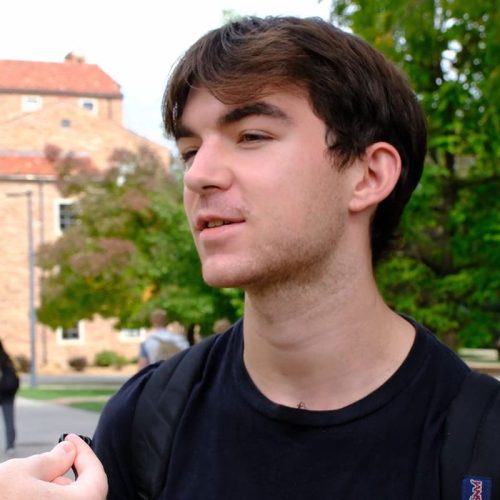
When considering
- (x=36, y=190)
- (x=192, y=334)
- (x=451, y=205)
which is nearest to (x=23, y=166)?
(x=36, y=190)

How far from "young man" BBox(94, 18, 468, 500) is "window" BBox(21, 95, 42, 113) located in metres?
53.1

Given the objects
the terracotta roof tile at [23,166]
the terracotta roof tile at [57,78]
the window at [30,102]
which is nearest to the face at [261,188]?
the terracotta roof tile at [23,166]

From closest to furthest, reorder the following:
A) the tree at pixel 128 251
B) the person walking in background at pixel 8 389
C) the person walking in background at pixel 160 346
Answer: the person walking in background at pixel 160 346 < the person walking in background at pixel 8 389 < the tree at pixel 128 251

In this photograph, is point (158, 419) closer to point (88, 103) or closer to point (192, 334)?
point (192, 334)

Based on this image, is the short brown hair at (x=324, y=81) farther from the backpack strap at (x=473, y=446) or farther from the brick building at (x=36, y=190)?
the brick building at (x=36, y=190)

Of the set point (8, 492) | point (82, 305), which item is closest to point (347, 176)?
point (8, 492)

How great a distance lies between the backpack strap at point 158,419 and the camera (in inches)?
78.6

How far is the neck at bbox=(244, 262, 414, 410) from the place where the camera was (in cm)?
200

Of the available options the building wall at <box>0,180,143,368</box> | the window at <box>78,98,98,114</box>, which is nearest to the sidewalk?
the building wall at <box>0,180,143,368</box>

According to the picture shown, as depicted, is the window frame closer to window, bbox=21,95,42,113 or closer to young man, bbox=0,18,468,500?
window, bbox=21,95,42,113

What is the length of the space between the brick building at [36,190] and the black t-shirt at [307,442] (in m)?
45.2

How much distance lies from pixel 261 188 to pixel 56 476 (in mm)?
660

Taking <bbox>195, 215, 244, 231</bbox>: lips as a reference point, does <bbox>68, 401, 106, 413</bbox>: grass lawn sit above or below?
below

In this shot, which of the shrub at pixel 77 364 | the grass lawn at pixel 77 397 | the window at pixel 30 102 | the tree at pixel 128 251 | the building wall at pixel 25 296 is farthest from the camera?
the window at pixel 30 102
